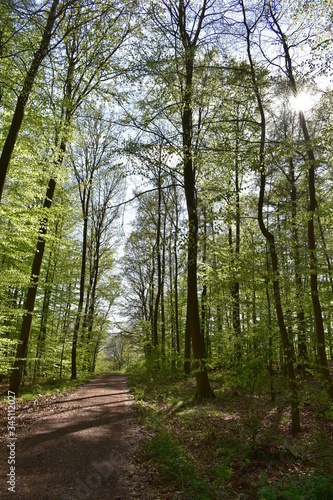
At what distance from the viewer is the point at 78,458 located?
5.58 meters

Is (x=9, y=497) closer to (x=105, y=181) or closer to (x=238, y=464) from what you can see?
(x=238, y=464)

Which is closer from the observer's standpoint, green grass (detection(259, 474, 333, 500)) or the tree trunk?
green grass (detection(259, 474, 333, 500))

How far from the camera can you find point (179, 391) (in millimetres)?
12867

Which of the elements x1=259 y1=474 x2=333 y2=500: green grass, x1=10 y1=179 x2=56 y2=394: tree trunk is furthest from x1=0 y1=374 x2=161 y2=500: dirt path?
x1=10 y1=179 x2=56 y2=394: tree trunk

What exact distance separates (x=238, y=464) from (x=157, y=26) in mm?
10838

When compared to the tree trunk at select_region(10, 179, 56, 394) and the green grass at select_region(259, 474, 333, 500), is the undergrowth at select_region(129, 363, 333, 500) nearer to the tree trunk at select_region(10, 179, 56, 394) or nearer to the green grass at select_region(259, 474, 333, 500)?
the green grass at select_region(259, 474, 333, 500)

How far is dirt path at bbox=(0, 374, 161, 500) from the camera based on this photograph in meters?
4.42

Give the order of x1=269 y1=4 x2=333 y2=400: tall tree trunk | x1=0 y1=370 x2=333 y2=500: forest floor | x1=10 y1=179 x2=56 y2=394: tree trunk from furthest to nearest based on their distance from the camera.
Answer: x1=10 y1=179 x2=56 y2=394: tree trunk < x1=269 y1=4 x2=333 y2=400: tall tree trunk < x1=0 y1=370 x2=333 y2=500: forest floor

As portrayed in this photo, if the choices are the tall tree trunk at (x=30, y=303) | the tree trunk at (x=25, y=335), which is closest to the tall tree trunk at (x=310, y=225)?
the tall tree trunk at (x=30, y=303)

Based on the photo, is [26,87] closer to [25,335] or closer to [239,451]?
[25,335]

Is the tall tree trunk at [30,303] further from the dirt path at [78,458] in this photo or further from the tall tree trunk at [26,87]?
the tall tree trunk at [26,87]

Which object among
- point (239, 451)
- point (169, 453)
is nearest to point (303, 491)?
point (239, 451)

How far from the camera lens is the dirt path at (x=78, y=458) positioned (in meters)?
4.42

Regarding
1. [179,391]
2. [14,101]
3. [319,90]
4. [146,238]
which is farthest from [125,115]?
[146,238]
